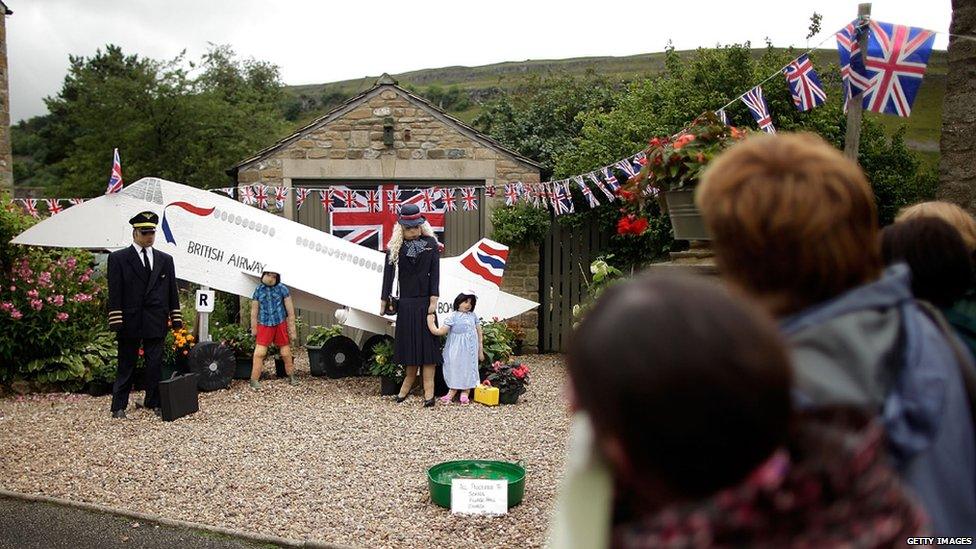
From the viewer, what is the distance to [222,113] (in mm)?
27031

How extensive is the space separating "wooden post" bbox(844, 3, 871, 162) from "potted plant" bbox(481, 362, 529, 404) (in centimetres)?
436

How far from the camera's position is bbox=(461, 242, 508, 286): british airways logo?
935cm

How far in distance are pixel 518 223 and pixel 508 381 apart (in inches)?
139

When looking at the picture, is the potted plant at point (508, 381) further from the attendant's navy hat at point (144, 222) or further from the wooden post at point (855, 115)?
the wooden post at point (855, 115)

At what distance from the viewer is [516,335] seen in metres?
11.6

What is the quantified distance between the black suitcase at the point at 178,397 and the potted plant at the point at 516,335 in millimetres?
4940

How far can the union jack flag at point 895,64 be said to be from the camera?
16.8 feet

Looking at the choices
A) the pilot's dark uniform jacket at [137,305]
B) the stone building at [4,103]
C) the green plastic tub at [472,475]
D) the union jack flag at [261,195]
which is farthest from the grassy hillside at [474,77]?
the green plastic tub at [472,475]

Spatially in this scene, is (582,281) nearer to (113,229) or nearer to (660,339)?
(113,229)

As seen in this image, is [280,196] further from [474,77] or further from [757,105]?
[474,77]

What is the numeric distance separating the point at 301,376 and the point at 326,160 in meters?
3.25


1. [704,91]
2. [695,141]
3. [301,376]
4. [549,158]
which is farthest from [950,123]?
[549,158]

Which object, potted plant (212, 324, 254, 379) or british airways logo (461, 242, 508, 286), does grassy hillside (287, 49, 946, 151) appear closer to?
british airways logo (461, 242, 508, 286)

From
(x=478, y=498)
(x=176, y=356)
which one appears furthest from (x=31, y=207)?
(x=478, y=498)
